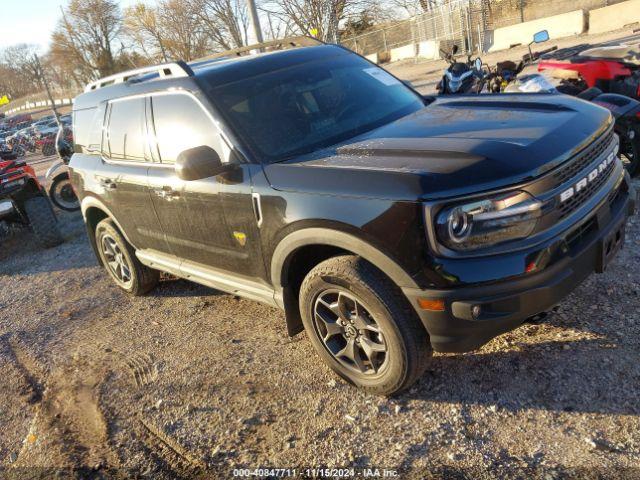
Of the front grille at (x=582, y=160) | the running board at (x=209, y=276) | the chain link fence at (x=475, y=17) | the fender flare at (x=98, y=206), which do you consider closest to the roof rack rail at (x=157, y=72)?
the fender flare at (x=98, y=206)

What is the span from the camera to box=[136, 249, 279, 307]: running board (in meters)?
3.46

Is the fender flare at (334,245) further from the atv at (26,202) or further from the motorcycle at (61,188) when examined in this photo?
the motorcycle at (61,188)

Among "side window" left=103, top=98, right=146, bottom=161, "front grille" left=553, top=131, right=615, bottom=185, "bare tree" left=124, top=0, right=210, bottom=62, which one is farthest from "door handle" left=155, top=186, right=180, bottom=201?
"bare tree" left=124, top=0, right=210, bottom=62

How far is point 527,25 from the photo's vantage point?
2253 centimetres

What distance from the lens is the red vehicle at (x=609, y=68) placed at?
230 inches

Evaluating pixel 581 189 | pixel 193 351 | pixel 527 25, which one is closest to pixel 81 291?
pixel 193 351

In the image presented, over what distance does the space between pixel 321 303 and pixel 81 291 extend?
3841 millimetres

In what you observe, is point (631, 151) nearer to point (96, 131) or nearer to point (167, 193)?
point (167, 193)

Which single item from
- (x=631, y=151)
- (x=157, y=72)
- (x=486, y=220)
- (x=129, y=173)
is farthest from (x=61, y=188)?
(x=486, y=220)

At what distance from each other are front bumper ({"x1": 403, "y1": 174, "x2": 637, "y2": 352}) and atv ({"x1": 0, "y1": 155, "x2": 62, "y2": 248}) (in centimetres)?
682

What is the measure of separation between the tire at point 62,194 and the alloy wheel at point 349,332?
8.24 metres

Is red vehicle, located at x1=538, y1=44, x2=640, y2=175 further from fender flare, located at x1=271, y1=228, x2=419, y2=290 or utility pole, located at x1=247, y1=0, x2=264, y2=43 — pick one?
utility pole, located at x1=247, y1=0, x2=264, y2=43

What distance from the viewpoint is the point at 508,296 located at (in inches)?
94.8

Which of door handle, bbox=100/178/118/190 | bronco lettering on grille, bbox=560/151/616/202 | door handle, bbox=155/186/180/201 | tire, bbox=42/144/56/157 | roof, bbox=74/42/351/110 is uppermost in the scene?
roof, bbox=74/42/351/110
